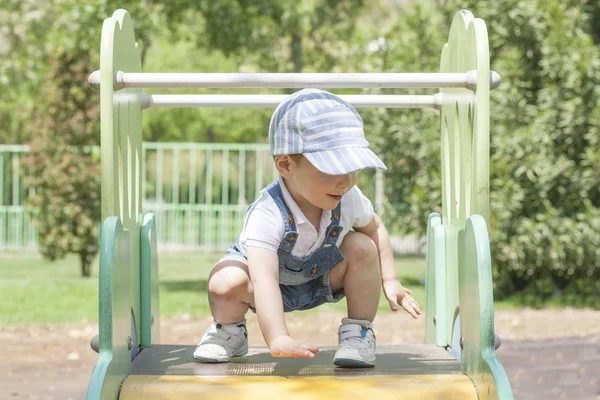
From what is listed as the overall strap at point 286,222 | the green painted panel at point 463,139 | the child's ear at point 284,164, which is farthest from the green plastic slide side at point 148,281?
the green painted panel at point 463,139

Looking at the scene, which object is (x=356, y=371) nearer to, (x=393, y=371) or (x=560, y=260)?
(x=393, y=371)

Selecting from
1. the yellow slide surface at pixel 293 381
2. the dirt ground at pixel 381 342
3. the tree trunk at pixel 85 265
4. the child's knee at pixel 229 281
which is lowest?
the dirt ground at pixel 381 342

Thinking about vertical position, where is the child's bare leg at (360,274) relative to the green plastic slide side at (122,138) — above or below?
below

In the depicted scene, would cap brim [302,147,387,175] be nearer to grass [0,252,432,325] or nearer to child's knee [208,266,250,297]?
child's knee [208,266,250,297]

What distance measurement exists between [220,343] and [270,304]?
37 centimetres

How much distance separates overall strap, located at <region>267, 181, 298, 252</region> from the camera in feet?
8.01

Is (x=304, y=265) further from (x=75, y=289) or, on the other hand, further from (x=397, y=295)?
(x=75, y=289)

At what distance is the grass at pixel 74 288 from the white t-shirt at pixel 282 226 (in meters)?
5.28

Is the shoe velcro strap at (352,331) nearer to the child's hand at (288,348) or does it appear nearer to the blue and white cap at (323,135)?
the child's hand at (288,348)

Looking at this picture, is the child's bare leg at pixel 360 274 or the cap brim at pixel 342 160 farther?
the child's bare leg at pixel 360 274

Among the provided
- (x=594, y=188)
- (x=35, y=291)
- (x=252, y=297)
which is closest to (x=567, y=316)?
(x=594, y=188)

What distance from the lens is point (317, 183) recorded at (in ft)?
7.70

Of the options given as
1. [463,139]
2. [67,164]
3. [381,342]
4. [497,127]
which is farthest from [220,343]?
[67,164]

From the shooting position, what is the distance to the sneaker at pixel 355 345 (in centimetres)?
247
